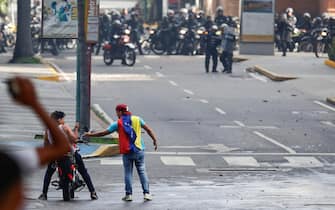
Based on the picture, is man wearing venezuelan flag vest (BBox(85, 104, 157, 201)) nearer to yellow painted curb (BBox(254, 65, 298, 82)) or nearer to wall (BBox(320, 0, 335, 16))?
yellow painted curb (BBox(254, 65, 298, 82))

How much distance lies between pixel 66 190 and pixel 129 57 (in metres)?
27.2

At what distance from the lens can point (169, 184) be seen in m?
15.7

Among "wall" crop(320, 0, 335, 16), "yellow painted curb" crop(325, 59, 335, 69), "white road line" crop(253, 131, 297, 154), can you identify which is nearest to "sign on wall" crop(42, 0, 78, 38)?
"white road line" crop(253, 131, 297, 154)

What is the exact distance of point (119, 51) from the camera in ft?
133

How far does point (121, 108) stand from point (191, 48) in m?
34.1

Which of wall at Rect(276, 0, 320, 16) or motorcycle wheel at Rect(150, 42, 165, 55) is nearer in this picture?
motorcycle wheel at Rect(150, 42, 165, 55)

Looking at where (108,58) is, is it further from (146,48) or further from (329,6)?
(329,6)

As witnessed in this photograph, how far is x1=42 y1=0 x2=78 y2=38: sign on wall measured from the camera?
21.0 meters

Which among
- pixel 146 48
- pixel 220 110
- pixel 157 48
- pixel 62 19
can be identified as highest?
pixel 62 19

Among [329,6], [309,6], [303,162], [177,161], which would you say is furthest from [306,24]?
[177,161]

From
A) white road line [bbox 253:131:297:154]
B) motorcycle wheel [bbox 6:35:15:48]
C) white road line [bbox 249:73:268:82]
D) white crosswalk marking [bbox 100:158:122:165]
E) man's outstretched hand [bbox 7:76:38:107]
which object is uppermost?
man's outstretched hand [bbox 7:76:38:107]

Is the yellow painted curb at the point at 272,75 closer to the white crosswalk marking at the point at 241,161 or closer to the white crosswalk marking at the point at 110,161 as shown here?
the white crosswalk marking at the point at 241,161

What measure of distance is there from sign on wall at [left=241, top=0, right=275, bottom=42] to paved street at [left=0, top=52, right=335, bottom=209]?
15.0ft

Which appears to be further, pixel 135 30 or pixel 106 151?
pixel 135 30
